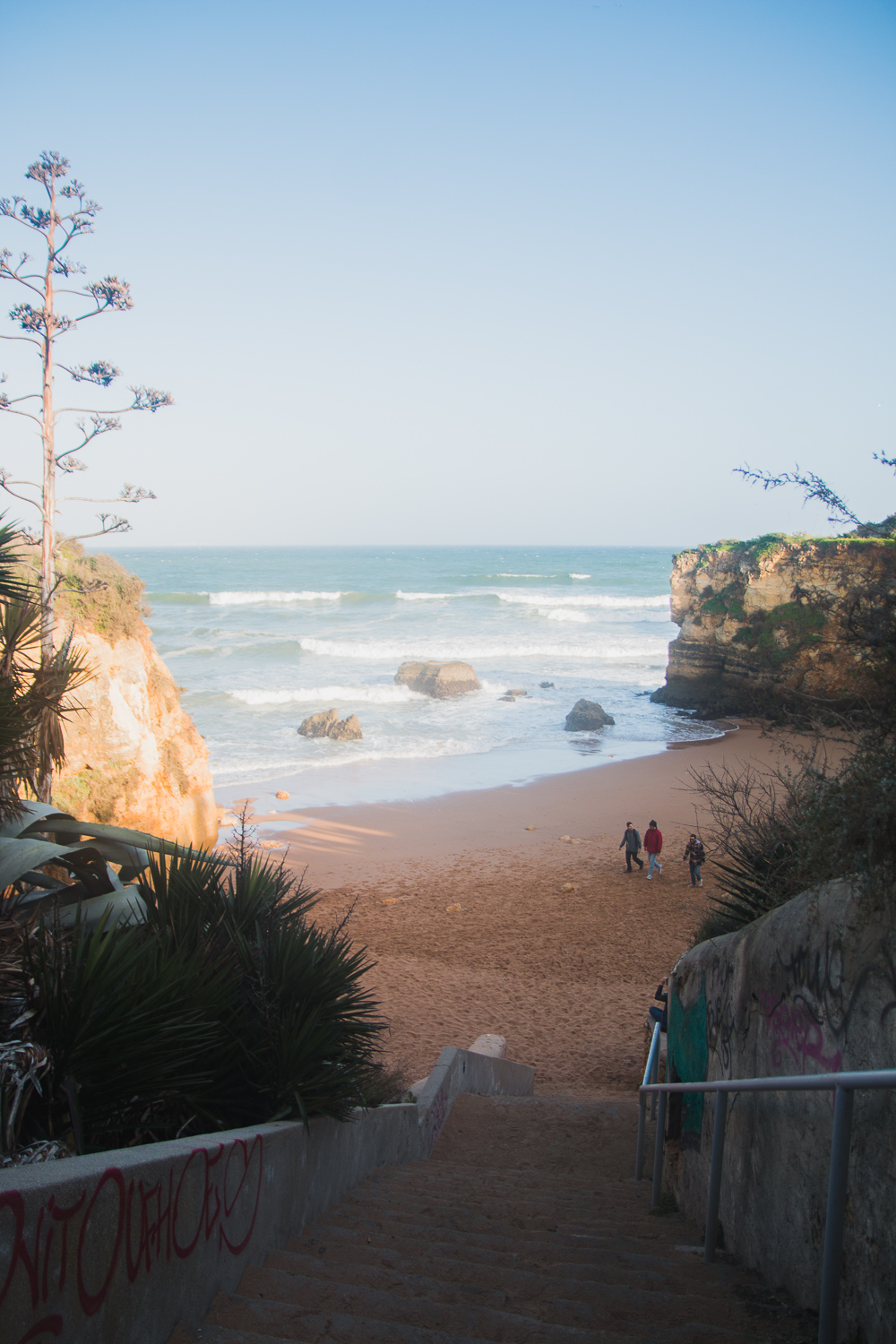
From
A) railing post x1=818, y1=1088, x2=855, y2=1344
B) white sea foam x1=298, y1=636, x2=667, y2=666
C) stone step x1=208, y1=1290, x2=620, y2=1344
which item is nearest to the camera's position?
railing post x1=818, y1=1088, x2=855, y2=1344

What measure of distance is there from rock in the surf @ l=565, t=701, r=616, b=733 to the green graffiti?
81.1 ft

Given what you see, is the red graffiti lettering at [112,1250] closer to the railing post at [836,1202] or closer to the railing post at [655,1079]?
the railing post at [836,1202]

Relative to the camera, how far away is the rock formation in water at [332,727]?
94.5 feet

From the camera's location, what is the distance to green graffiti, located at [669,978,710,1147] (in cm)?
525

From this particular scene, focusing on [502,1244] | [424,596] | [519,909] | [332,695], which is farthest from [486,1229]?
[424,596]

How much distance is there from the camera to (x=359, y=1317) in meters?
3.01

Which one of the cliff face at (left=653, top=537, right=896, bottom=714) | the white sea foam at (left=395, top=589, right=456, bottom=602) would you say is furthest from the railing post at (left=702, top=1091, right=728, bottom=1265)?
the white sea foam at (left=395, top=589, right=456, bottom=602)

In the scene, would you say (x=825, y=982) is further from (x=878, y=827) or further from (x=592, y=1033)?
(x=592, y=1033)

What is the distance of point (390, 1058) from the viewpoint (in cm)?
999

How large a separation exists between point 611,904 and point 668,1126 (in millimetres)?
9757

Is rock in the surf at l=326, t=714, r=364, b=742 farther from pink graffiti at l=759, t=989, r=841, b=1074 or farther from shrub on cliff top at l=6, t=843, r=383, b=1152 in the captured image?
pink graffiti at l=759, t=989, r=841, b=1074

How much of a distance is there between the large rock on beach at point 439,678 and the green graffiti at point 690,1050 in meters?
30.4

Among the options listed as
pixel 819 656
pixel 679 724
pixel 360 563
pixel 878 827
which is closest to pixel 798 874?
pixel 878 827

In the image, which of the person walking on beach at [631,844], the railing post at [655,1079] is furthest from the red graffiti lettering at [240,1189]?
the person walking on beach at [631,844]
